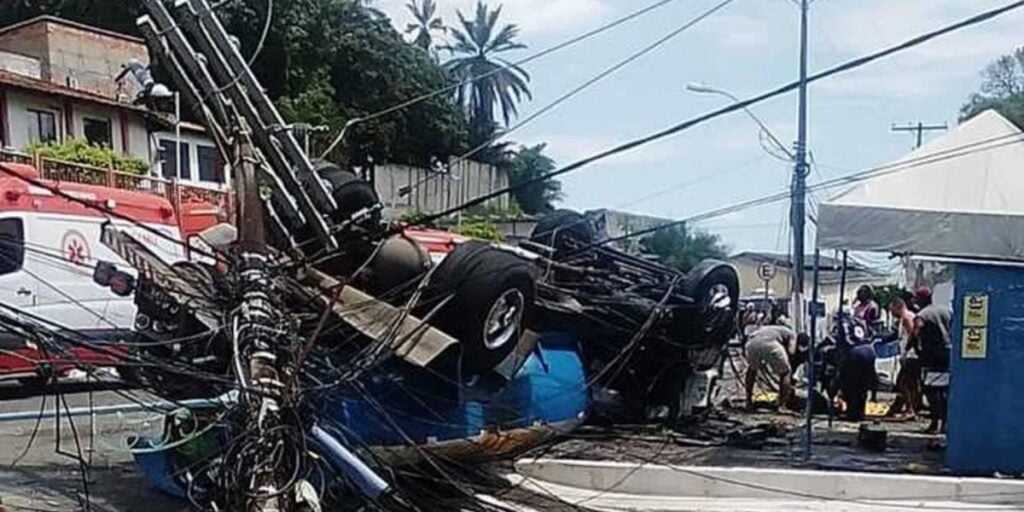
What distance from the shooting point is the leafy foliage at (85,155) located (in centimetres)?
2847

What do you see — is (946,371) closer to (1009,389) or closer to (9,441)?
(1009,389)

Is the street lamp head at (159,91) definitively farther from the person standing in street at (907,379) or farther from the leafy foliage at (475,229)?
the person standing in street at (907,379)

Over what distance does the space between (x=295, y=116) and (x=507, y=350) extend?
3531cm

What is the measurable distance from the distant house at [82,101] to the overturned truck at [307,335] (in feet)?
76.3

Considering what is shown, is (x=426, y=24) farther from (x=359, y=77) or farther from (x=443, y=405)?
(x=443, y=405)

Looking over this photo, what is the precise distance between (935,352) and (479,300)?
6195 millimetres

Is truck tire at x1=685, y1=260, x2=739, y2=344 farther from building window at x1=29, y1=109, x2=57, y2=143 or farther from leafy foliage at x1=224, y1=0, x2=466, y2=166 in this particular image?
leafy foliage at x1=224, y1=0, x2=466, y2=166

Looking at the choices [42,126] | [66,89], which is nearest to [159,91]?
[42,126]

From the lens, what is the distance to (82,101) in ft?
113

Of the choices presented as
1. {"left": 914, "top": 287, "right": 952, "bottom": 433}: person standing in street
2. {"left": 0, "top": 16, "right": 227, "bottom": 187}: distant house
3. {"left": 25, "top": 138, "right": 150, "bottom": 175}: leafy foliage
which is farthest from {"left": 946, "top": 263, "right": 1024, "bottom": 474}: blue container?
{"left": 0, "top": 16, "right": 227, "bottom": 187}: distant house

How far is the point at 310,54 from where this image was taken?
49.4 meters

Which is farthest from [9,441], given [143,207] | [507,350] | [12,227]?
[143,207]

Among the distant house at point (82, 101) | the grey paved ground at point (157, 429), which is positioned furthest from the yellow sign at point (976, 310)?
the distant house at point (82, 101)

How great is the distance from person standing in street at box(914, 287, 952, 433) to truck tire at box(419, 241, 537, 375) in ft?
18.3
